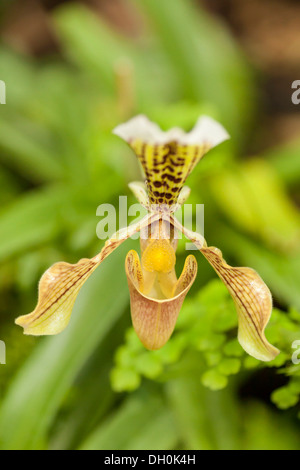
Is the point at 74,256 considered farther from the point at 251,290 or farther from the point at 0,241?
the point at 251,290

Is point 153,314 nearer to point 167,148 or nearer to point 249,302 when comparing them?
point 249,302

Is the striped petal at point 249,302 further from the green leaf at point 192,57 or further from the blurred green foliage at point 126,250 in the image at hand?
the green leaf at point 192,57

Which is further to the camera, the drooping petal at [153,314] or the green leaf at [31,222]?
the green leaf at [31,222]

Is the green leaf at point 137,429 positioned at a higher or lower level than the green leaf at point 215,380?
lower

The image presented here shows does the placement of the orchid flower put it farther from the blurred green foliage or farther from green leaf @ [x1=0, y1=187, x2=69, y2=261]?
green leaf @ [x1=0, y1=187, x2=69, y2=261]

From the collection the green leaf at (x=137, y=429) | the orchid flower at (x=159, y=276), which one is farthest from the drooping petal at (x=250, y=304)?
the green leaf at (x=137, y=429)
